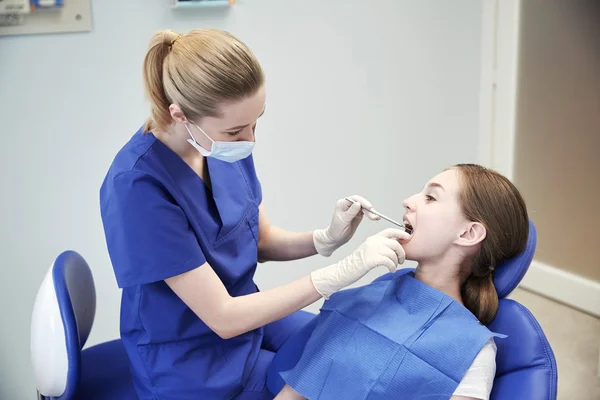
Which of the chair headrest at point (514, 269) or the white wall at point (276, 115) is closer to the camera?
the chair headrest at point (514, 269)

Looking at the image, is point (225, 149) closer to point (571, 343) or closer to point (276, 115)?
point (276, 115)

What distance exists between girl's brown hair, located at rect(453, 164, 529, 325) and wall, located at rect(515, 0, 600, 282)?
147cm

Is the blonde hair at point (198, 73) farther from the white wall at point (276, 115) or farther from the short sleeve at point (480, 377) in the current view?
the white wall at point (276, 115)

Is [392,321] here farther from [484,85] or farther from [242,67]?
[484,85]

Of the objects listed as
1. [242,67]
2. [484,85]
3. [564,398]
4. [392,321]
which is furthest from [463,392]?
[484,85]

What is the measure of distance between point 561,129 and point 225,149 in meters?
1.88

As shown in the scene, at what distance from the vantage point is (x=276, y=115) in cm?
235

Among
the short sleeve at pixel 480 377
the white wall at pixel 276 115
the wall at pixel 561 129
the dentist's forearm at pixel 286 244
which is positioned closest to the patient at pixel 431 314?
the short sleeve at pixel 480 377

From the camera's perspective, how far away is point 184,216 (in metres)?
1.29

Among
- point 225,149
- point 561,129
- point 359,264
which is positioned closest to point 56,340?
point 225,149

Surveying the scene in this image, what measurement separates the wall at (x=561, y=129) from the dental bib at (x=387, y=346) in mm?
1604

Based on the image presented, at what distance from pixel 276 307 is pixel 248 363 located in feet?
0.73

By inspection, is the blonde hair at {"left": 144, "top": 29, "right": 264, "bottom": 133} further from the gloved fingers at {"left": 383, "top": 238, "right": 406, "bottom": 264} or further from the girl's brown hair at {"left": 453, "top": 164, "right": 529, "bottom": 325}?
the girl's brown hair at {"left": 453, "top": 164, "right": 529, "bottom": 325}

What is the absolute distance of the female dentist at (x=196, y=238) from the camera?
1.23 metres
